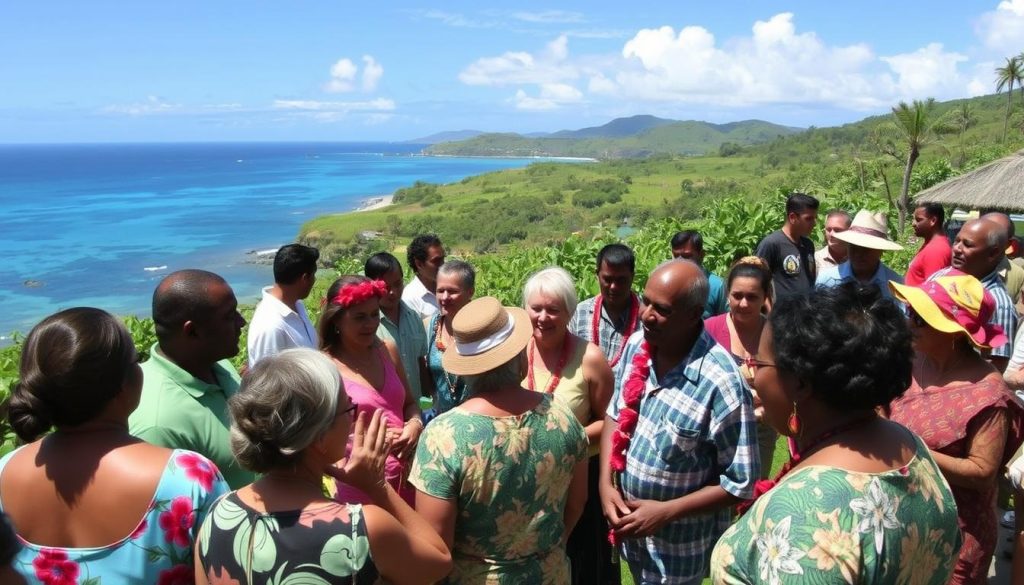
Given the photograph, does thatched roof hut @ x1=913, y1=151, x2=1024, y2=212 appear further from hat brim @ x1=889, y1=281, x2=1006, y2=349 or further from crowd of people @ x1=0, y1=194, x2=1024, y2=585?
hat brim @ x1=889, y1=281, x2=1006, y2=349

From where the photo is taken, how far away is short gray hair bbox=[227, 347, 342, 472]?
2.14 metres

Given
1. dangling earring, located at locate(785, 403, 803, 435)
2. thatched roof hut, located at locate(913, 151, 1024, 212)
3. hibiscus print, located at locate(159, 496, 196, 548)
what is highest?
dangling earring, located at locate(785, 403, 803, 435)

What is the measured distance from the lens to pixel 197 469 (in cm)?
229

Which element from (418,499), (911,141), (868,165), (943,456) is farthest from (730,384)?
(868,165)

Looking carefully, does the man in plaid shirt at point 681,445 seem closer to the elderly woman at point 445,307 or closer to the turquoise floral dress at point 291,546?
the turquoise floral dress at point 291,546

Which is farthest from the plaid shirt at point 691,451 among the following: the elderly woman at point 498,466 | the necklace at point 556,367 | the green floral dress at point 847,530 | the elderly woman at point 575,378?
the green floral dress at point 847,530

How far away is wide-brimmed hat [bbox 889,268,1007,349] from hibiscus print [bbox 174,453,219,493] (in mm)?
2719

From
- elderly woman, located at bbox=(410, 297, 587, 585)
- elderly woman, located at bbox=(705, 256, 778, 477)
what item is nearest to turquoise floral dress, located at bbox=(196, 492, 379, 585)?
elderly woman, located at bbox=(410, 297, 587, 585)

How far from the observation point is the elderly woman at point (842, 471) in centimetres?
198

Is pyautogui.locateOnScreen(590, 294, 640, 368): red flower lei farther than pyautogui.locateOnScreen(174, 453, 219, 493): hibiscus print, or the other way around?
pyautogui.locateOnScreen(590, 294, 640, 368): red flower lei

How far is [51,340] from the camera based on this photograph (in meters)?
2.22

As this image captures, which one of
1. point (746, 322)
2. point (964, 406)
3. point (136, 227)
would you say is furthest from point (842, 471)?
point (136, 227)

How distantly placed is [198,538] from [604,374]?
2260 millimetres

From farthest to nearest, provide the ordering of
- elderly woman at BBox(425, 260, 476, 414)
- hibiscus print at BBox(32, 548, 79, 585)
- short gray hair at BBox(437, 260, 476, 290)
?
short gray hair at BBox(437, 260, 476, 290) → elderly woman at BBox(425, 260, 476, 414) → hibiscus print at BBox(32, 548, 79, 585)
